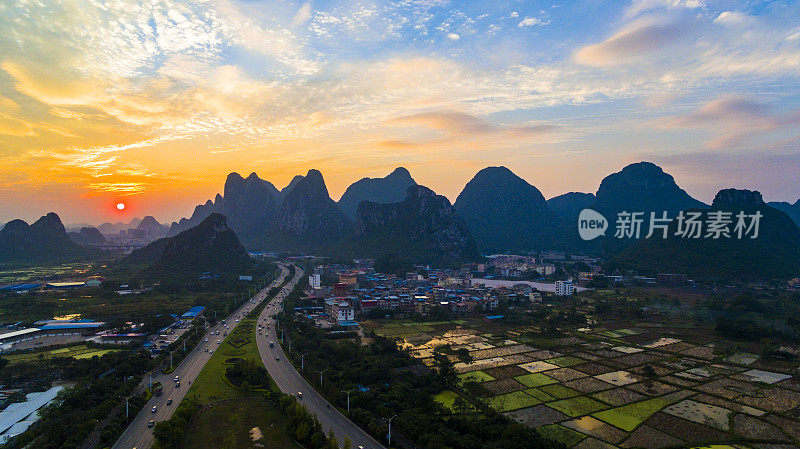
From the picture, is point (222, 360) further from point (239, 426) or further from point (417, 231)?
point (417, 231)

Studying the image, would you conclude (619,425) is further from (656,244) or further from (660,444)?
(656,244)

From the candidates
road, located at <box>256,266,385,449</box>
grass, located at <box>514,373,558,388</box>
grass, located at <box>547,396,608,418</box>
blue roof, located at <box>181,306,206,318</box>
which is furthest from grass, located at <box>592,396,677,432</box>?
blue roof, located at <box>181,306,206,318</box>

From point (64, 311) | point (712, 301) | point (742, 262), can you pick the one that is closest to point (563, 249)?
point (742, 262)

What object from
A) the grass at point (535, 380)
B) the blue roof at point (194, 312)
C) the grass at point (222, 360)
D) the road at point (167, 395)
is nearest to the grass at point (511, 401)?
the grass at point (535, 380)

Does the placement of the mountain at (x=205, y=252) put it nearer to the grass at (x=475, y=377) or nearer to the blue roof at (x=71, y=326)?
the blue roof at (x=71, y=326)

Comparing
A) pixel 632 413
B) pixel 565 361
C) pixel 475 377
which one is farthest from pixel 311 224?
pixel 632 413
